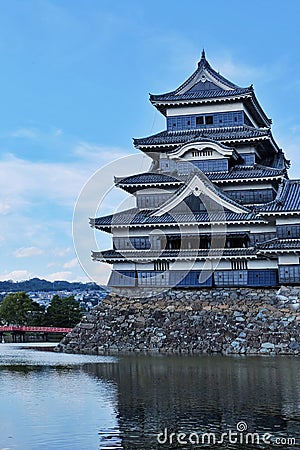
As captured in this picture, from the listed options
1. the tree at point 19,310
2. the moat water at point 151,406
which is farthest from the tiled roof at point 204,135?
the tree at point 19,310

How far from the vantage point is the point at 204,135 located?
34906 millimetres

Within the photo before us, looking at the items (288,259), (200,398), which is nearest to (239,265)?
(288,259)

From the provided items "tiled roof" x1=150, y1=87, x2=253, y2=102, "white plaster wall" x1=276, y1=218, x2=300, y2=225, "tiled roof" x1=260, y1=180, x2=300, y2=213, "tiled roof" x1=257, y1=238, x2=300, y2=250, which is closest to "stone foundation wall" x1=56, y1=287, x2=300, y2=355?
"tiled roof" x1=257, y1=238, x2=300, y2=250

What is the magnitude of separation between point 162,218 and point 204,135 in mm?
5534

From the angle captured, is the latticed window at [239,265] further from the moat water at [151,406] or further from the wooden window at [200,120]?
the wooden window at [200,120]

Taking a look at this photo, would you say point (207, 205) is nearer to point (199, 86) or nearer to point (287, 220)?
point (287, 220)

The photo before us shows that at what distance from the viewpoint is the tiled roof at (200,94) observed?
34.7 m

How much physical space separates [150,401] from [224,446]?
4338 millimetres

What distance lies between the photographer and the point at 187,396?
15.4 meters

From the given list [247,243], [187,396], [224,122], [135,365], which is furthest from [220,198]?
[187,396]

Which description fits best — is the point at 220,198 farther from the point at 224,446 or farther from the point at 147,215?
the point at 224,446

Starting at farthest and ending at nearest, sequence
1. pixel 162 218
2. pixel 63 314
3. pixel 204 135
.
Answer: pixel 63 314
pixel 204 135
pixel 162 218

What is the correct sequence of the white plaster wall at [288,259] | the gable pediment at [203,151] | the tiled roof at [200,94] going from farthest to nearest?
the tiled roof at [200,94], the gable pediment at [203,151], the white plaster wall at [288,259]

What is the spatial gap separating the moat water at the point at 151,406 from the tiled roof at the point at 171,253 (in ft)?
27.7
